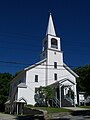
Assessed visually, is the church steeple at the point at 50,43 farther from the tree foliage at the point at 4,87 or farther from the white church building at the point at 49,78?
the tree foliage at the point at 4,87

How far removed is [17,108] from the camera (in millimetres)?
36281

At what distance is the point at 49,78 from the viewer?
137 ft

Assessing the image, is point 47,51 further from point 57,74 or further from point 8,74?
point 8,74

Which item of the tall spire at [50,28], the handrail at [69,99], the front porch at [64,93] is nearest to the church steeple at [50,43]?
the tall spire at [50,28]

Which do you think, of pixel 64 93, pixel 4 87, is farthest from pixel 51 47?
pixel 4 87

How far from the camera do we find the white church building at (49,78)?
38.7m

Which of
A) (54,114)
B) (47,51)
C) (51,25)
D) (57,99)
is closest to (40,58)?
(47,51)

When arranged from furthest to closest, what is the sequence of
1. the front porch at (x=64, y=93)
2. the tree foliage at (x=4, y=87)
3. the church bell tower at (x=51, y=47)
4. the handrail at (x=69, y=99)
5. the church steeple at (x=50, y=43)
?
the tree foliage at (x=4, y=87) < the church steeple at (x=50, y=43) < the church bell tower at (x=51, y=47) < the handrail at (x=69, y=99) < the front porch at (x=64, y=93)

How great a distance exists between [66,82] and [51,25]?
13792 mm

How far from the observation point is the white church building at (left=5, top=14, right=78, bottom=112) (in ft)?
127

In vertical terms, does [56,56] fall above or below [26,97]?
above

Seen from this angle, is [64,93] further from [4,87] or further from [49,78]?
[4,87]

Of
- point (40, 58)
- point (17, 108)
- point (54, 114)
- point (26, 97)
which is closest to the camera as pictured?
point (54, 114)

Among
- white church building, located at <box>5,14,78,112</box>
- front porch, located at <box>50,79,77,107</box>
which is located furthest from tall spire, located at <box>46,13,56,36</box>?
front porch, located at <box>50,79,77,107</box>
